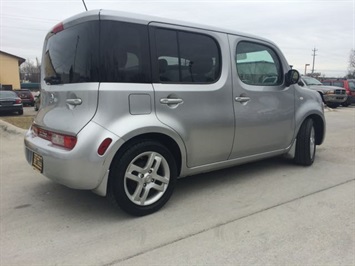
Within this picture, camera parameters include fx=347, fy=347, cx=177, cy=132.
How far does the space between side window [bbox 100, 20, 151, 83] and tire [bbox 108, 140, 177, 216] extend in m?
0.67

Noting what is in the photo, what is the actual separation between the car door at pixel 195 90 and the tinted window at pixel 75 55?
24.2 inches

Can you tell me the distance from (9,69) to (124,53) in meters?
43.4

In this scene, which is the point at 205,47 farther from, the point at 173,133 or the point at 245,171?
the point at 245,171

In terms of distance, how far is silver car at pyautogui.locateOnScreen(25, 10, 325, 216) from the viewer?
3151mm

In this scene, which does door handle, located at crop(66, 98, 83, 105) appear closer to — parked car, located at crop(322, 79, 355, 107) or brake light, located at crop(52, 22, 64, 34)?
brake light, located at crop(52, 22, 64, 34)

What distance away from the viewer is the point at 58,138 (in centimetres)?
331

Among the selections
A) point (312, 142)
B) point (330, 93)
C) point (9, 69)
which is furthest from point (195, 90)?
point (9, 69)

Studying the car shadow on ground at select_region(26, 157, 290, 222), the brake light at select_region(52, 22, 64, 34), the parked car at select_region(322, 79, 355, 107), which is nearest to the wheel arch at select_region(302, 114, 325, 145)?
the car shadow on ground at select_region(26, 157, 290, 222)

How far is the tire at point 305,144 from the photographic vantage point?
5.26m

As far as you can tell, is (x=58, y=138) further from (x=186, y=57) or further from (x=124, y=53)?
(x=186, y=57)

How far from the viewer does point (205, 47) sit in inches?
156

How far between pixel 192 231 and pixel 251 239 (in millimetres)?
525

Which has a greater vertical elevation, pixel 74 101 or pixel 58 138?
pixel 74 101

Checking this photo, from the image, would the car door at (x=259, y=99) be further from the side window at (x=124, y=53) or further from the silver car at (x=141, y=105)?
the side window at (x=124, y=53)
